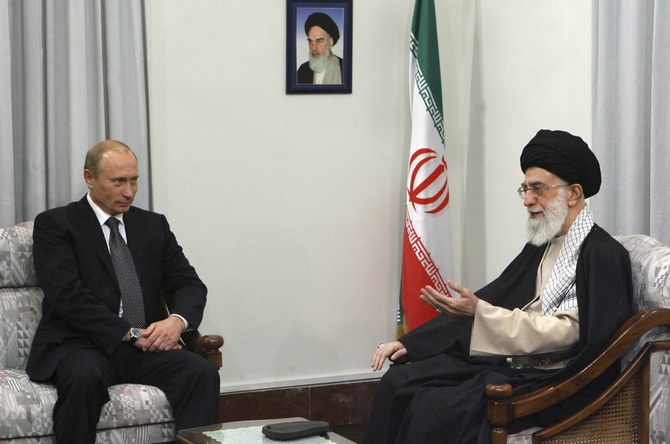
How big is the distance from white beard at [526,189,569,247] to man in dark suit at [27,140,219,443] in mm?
1401

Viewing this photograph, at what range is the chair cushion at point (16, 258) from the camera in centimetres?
417

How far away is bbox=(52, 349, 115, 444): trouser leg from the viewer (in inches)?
146

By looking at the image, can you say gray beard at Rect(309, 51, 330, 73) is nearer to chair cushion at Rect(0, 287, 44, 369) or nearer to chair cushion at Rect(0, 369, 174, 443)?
chair cushion at Rect(0, 287, 44, 369)

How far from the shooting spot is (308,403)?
5242 mm

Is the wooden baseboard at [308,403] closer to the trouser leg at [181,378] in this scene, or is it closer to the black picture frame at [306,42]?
the trouser leg at [181,378]

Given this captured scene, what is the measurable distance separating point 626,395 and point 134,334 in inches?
76.6

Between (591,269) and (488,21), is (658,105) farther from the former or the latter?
(488,21)

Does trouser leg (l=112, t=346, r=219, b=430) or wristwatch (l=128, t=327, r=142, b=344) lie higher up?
wristwatch (l=128, t=327, r=142, b=344)

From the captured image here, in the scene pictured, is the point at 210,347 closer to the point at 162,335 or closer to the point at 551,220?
the point at 162,335

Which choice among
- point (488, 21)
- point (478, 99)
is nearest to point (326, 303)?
point (478, 99)

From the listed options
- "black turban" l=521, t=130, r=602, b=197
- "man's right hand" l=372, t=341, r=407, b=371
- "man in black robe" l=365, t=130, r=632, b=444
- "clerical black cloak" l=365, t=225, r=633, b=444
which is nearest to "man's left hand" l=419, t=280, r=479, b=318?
"man in black robe" l=365, t=130, r=632, b=444

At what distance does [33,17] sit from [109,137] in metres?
0.63

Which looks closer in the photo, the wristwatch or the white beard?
the white beard

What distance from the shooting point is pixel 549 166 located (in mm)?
3600
